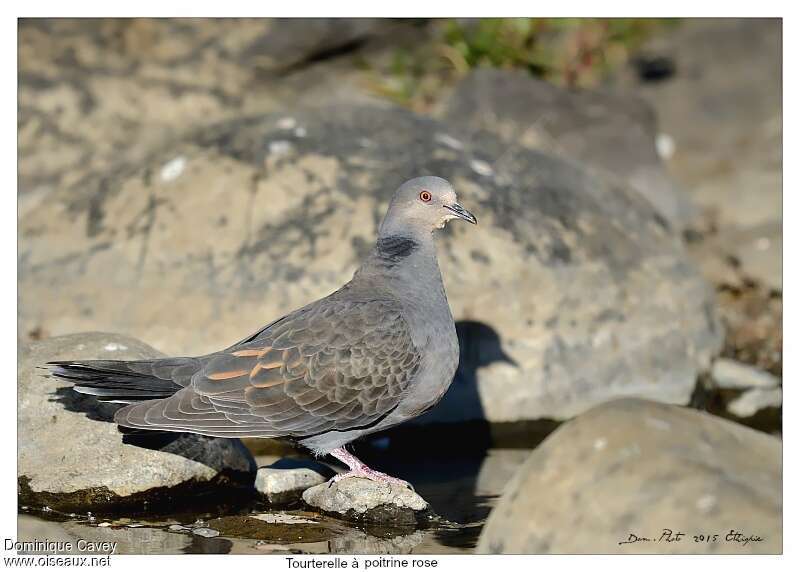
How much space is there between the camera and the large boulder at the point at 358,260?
25.3 feet

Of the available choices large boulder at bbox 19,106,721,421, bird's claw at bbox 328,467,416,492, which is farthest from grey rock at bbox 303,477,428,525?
large boulder at bbox 19,106,721,421

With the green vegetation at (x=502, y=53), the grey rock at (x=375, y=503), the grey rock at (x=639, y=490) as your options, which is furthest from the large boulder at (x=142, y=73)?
the grey rock at (x=639, y=490)

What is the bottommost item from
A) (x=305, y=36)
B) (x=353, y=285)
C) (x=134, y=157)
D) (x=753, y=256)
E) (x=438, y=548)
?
(x=438, y=548)

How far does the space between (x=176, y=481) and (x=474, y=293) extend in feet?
8.87

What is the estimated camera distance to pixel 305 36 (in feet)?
42.2

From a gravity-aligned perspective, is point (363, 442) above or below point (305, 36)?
below

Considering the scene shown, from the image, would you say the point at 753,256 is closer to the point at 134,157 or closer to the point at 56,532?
the point at 134,157

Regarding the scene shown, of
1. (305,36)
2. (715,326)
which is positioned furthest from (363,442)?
(305,36)

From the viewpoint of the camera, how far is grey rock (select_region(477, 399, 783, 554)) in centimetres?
413

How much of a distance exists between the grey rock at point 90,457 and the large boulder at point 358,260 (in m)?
1.43

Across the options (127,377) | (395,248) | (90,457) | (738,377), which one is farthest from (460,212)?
(738,377)

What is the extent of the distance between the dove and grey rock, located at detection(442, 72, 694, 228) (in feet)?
17.3

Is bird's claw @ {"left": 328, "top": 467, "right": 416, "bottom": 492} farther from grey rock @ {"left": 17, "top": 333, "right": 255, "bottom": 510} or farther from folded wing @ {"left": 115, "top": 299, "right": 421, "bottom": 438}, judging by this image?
grey rock @ {"left": 17, "top": 333, "right": 255, "bottom": 510}

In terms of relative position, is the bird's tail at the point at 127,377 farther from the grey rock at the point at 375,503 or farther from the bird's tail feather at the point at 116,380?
the grey rock at the point at 375,503
